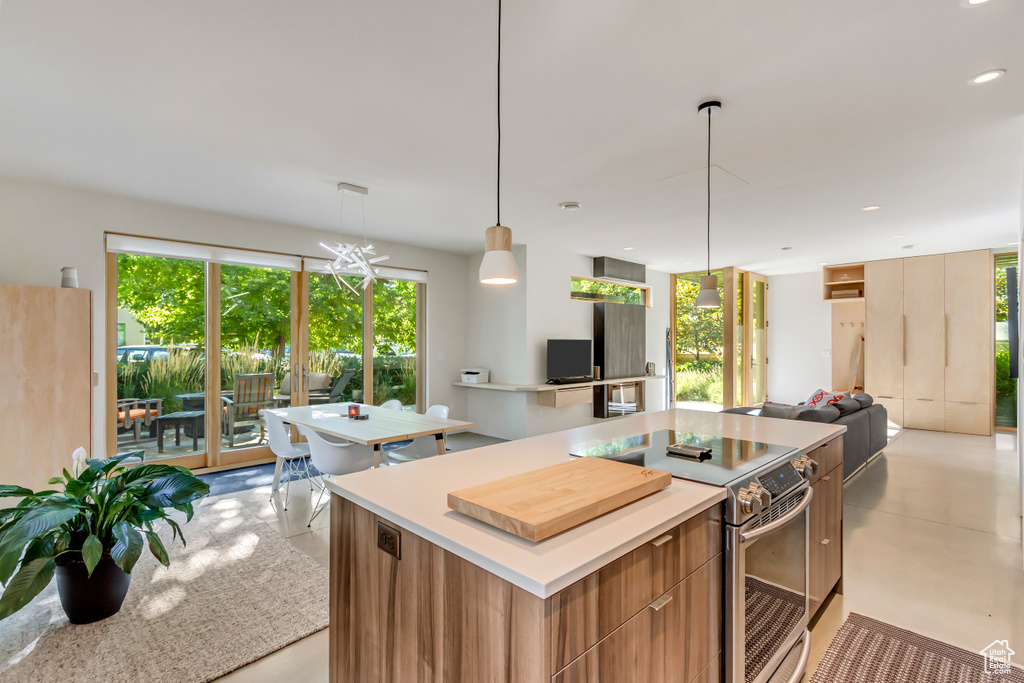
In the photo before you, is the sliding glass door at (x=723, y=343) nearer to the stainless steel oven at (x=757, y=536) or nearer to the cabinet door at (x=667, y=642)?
the stainless steel oven at (x=757, y=536)

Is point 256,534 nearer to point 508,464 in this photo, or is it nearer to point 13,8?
point 508,464

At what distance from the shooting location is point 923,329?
649 cm

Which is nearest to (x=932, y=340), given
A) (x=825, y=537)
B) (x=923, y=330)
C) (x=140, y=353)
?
(x=923, y=330)

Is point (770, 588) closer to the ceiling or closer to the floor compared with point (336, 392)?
closer to the floor

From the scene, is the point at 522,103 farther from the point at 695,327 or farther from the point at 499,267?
the point at 695,327

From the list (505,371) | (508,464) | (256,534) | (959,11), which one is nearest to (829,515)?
(508,464)

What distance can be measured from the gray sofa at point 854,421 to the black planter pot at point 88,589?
4339 millimetres

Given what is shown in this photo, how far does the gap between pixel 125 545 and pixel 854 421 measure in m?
5.02

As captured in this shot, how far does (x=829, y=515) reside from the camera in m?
2.13

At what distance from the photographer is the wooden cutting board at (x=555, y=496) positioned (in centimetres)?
107

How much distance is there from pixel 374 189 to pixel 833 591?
3904mm

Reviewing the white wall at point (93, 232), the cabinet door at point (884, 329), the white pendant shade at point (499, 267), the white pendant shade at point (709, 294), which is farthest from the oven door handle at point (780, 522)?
the cabinet door at point (884, 329)

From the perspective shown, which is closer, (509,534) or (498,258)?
(509,534)

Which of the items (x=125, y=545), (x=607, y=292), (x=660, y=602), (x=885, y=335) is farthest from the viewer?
(x=607, y=292)
